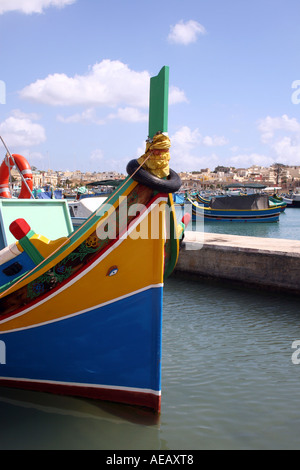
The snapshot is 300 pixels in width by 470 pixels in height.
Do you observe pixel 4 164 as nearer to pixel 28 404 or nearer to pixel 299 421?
pixel 28 404

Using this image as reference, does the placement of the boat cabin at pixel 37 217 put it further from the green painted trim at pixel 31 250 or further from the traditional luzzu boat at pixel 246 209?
the traditional luzzu boat at pixel 246 209

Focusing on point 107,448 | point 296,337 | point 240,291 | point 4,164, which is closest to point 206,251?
point 240,291

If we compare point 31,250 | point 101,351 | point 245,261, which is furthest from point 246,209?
point 101,351

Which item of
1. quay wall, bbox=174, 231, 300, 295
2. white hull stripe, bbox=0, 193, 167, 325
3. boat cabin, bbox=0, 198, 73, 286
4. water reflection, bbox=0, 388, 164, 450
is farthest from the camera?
quay wall, bbox=174, 231, 300, 295

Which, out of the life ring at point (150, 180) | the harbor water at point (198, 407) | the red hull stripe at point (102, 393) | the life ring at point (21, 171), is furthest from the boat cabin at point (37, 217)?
the harbor water at point (198, 407)

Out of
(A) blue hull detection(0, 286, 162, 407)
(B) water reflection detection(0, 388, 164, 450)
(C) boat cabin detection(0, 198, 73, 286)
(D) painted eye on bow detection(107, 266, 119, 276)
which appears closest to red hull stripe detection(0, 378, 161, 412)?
(A) blue hull detection(0, 286, 162, 407)

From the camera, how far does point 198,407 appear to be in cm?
530

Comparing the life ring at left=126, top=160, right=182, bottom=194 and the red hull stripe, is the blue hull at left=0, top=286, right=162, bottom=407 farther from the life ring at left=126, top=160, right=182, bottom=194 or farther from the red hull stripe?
the life ring at left=126, top=160, right=182, bottom=194

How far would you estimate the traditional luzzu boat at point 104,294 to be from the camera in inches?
176

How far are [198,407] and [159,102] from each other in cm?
365

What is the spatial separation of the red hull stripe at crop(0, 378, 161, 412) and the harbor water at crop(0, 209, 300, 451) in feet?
0.44

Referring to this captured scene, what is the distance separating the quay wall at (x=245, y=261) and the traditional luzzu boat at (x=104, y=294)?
21.2 ft

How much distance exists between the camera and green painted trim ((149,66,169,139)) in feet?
14.1
